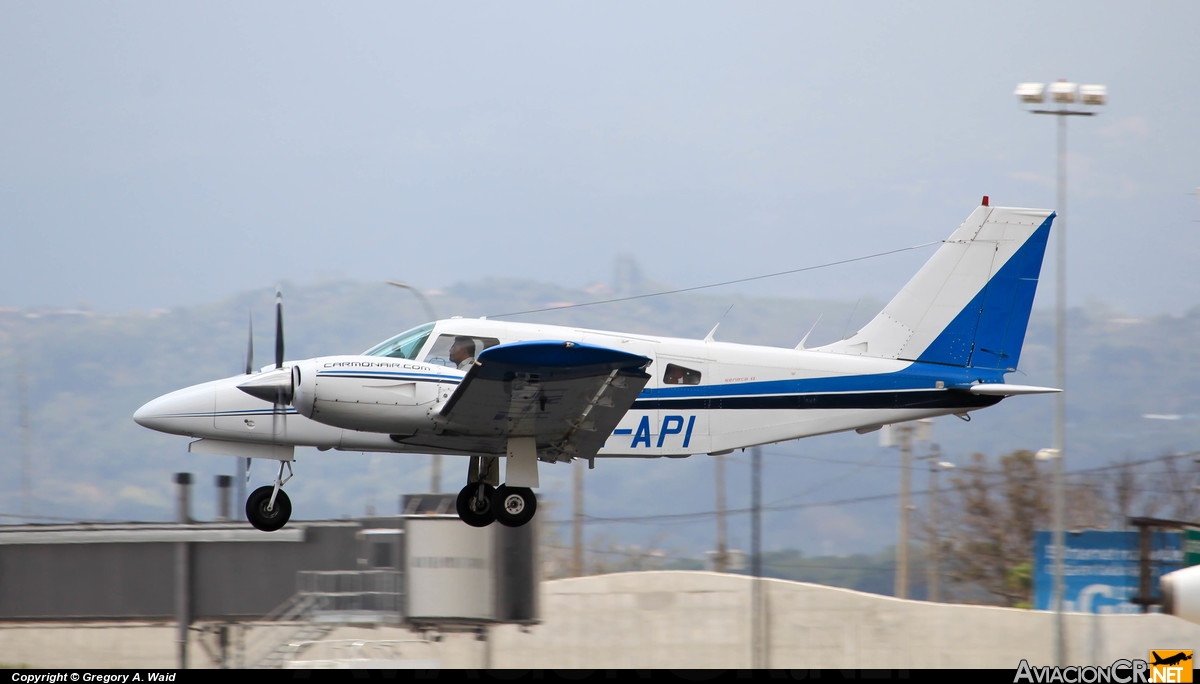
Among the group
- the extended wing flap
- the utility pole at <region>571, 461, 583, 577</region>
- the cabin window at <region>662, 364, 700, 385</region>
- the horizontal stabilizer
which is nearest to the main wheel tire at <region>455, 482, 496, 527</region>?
the extended wing flap

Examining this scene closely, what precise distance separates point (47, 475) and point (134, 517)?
23.9 meters

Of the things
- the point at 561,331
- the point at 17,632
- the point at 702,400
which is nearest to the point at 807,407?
the point at 702,400

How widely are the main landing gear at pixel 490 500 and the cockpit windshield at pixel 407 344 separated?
2.08 metres

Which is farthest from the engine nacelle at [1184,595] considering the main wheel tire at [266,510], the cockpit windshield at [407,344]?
the main wheel tire at [266,510]

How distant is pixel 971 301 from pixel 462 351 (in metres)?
7.47

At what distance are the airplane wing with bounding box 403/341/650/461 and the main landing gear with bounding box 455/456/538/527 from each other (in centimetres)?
67

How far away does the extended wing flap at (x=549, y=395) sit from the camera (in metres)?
12.1

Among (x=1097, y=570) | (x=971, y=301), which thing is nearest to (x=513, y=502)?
(x=971, y=301)

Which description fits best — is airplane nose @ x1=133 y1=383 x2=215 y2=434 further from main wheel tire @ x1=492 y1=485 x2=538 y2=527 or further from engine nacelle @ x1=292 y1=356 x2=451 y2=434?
main wheel tire @ x1=492 y1=485 x2=538 y2=527

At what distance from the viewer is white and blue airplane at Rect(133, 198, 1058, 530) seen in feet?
44.0

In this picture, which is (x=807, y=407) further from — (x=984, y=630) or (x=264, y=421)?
(x=984, y=630)

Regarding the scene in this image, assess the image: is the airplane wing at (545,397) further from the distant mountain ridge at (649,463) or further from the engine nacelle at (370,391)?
the distant mountain ridge at (649,463)

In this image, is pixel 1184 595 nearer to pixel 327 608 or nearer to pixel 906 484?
pixel 327 608

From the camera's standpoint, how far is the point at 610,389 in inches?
521
